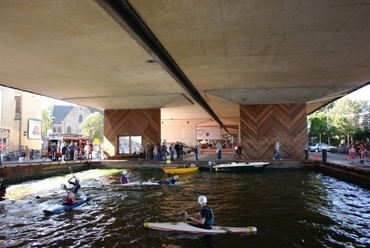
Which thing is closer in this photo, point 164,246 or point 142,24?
point 164,246

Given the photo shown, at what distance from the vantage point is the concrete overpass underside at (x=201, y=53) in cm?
873

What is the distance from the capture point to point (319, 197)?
11.8 metres

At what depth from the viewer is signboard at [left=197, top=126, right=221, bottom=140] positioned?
49831mm

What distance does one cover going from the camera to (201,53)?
42.1 ft

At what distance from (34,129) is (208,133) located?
2839cm

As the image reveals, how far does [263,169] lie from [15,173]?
54.2ft

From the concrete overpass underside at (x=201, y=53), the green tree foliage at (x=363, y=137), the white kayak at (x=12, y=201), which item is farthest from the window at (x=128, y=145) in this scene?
the green tree foliage at (x=363, y=137)

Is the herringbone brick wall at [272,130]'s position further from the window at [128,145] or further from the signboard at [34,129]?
the signboard at [34,129]

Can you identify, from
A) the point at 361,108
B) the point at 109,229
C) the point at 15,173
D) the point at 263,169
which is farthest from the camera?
the point at 361,108

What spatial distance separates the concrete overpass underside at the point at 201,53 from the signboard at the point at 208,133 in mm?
25455

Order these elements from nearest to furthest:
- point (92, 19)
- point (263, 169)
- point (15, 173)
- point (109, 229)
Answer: point (109, 229) < point (92, 19) < point (15, 173) < point (263, 169)

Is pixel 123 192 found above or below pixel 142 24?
below

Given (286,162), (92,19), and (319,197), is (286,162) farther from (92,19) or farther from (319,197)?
(92,19)

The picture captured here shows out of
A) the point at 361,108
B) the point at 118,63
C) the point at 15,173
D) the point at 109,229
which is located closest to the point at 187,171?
the point at 118,63
